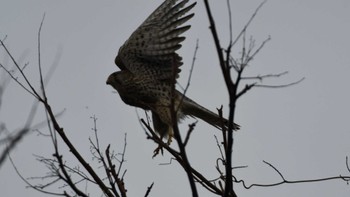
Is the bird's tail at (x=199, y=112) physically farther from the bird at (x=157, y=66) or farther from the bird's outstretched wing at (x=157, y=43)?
the bird's outstretched wing at (x=157, y=43)

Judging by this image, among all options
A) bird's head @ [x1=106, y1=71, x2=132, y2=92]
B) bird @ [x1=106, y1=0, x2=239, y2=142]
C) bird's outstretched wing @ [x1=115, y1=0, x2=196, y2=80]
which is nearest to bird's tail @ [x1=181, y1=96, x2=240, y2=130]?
bird @ [x1=106, y1=0, x2=239, y2=142]

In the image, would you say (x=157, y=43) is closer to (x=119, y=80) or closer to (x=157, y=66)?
(x=157, y=66)

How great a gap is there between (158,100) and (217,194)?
2.96 metres

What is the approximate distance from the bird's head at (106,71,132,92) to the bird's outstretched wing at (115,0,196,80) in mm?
123

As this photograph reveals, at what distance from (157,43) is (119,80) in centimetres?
77

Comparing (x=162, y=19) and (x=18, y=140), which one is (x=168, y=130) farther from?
(x=18, y=140)

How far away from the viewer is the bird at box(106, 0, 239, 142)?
7090 millimetres

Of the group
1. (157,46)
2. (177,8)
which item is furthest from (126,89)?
(177,8)

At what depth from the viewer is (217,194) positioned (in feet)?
14.4

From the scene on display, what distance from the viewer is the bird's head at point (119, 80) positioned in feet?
24.5

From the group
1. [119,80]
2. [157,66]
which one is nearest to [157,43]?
[157,66]

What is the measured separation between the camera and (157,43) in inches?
281

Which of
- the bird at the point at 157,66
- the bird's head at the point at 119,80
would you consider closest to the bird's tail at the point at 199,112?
the bird at the point at 157,66

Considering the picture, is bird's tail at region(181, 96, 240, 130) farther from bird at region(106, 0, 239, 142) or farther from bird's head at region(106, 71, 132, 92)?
bird's head at region(106, 71, 132, 92)
